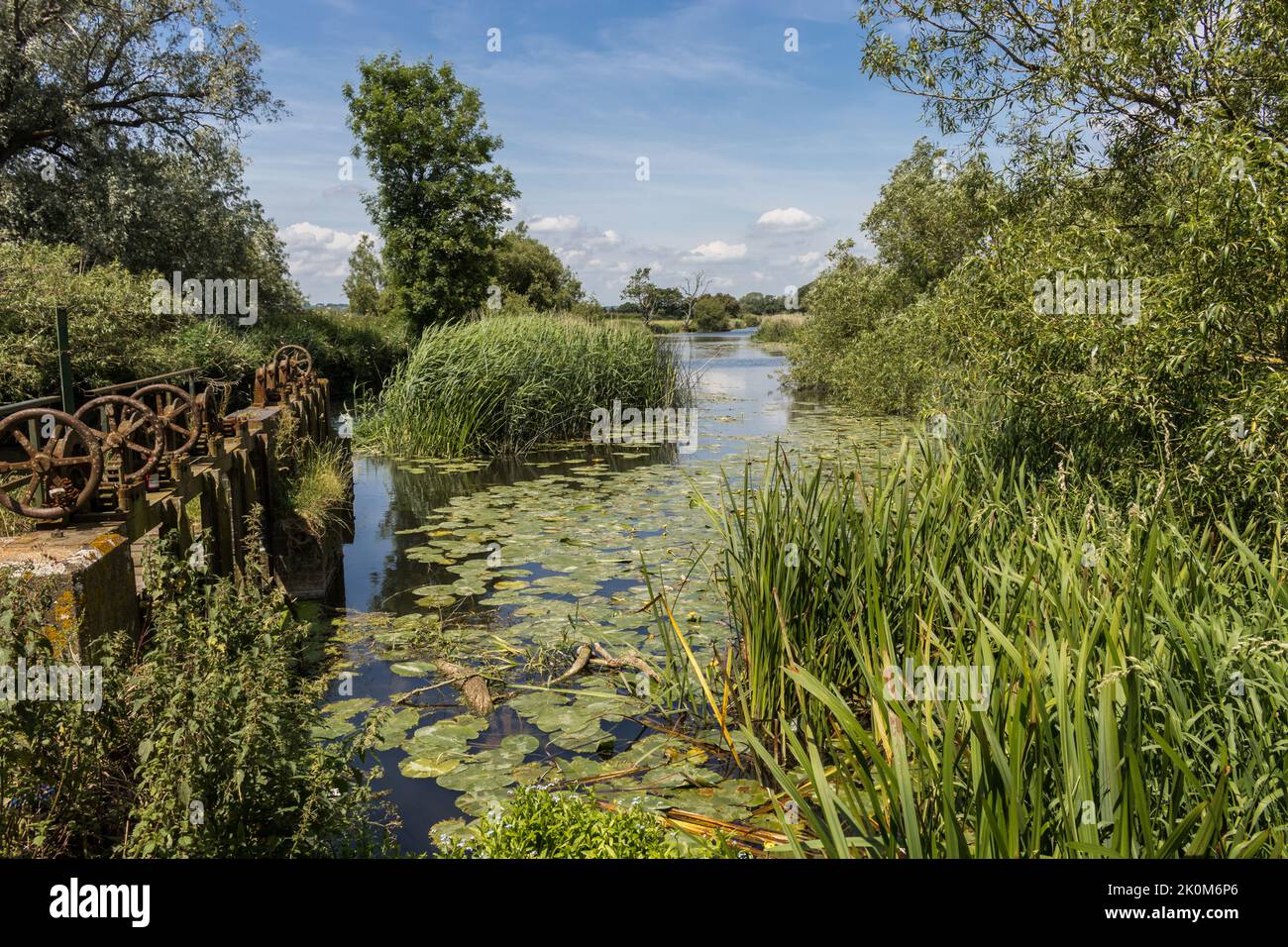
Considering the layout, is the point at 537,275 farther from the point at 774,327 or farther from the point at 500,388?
the point at 500,388

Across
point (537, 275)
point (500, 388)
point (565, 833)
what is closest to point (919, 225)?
point (500, 388)

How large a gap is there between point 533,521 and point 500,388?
18.6 ft

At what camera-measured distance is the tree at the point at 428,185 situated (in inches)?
1252

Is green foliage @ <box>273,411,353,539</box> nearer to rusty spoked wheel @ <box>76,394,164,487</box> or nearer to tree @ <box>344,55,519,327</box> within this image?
rusty spoked wheel @ <box>76,394,164,487</box>

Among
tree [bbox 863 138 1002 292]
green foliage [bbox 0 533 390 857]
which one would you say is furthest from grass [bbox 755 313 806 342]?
green foliage [bbox 0 533 390 857]

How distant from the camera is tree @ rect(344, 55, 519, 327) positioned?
31797mm

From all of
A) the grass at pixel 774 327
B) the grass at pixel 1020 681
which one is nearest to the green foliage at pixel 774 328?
the grass at pixel 774 327

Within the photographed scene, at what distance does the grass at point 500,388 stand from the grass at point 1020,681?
10.0 m

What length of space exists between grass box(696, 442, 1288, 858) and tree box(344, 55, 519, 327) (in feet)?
95.1

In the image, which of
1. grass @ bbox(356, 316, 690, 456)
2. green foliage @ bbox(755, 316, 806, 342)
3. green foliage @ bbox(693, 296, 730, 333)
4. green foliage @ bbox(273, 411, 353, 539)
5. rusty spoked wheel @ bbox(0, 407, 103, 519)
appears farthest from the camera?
green foliage @ bbox(755, 316, 806, 342)

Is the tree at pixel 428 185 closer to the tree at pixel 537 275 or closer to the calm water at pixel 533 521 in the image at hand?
the tree at pixel 537 275

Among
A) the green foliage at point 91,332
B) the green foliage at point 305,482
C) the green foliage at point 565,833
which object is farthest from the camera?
the green foliage at point 91,332
